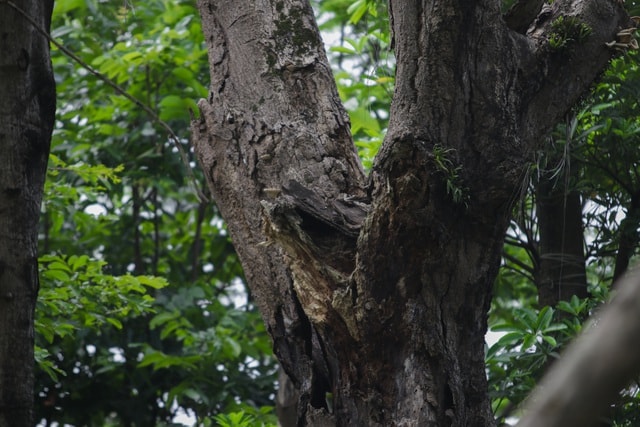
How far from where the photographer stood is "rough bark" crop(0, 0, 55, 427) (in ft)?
9.37

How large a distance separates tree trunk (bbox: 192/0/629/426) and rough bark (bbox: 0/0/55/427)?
849 mm

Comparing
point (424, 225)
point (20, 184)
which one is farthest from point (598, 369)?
point (20, 184)

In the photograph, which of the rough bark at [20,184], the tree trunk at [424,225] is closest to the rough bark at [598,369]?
the tree trunk at [424,225]

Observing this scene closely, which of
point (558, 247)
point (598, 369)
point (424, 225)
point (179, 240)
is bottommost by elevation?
point (598, 369)

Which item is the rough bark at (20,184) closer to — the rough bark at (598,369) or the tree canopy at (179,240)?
the tree canopy at (179,240)

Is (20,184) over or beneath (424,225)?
over

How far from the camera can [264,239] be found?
9.34 feet

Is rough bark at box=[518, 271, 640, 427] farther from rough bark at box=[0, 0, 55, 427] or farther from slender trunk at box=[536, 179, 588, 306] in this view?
slender trunk at box=[536, 179, 588, 306]

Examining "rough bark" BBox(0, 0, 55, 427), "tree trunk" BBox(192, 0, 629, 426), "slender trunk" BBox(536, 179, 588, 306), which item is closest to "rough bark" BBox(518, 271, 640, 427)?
"tree trunk" BBox(192, 0, 629, 426)

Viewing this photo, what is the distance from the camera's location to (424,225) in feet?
7.92

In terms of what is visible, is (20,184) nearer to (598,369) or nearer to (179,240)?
(598,369)

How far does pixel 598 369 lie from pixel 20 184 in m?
2.42

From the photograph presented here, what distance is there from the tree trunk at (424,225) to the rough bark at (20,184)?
849mm

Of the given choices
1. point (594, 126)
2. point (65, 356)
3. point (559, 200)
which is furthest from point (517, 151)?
point (65, 356)
